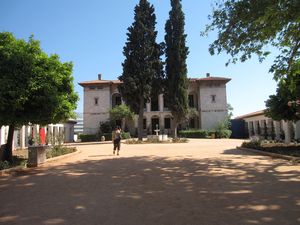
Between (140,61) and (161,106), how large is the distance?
16.5 m

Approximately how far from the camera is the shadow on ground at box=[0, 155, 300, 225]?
499cm

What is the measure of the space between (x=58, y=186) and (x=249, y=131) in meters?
36.8

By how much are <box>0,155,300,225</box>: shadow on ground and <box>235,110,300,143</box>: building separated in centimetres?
1557

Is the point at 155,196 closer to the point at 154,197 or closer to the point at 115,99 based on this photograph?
the point at 154,197

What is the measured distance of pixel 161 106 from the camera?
1812 inches

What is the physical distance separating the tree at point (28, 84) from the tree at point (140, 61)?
1726 cm

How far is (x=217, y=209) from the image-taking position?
5.43 m

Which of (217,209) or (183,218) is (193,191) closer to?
(217,209)

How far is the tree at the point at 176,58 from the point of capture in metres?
31.7

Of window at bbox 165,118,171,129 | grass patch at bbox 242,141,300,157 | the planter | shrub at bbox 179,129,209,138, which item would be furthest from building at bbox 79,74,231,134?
the planter

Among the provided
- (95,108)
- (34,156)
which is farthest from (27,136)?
(95,108)

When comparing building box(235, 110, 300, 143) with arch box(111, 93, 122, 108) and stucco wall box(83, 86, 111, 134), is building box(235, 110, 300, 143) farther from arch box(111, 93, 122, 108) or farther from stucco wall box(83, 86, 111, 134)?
stucco wall box(83, 86, 111, 134)

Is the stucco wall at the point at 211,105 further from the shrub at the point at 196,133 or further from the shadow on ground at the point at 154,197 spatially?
the shadow on ground at the point at 154,197

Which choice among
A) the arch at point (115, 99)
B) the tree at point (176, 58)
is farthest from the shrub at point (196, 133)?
the arch at point (115, 99)
